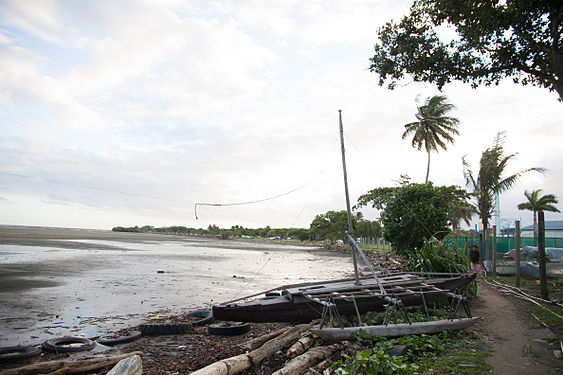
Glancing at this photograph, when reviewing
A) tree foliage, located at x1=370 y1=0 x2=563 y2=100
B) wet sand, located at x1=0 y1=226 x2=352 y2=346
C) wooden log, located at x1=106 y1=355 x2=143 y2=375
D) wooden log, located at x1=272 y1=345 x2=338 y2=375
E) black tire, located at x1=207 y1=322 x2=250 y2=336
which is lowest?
wet sand, located at x1=0 y1=226 x2=352 y2=346

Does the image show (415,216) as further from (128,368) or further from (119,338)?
(128,368)

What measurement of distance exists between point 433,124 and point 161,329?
97.7ft

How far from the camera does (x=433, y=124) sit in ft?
106

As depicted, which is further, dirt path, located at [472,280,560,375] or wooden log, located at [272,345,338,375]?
dirt path, located at [472,280,560,375]

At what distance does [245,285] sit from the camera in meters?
17.1

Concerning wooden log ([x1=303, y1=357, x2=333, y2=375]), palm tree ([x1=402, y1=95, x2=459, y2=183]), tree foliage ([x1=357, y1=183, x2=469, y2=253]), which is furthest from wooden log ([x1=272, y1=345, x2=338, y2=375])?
palm tree ([x1=402, y1=95, x2=459, y2=183])

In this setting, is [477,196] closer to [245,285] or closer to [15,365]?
[245,285]

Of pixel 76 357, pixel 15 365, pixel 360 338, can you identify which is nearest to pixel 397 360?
pixel 360 338

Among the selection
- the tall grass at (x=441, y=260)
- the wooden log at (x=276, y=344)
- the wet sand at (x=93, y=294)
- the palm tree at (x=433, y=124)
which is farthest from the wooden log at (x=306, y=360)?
the palm tree at (x=433, y=124)

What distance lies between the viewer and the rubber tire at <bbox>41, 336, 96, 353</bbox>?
7195 mm

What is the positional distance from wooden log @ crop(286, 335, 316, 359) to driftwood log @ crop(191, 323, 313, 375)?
266 mm

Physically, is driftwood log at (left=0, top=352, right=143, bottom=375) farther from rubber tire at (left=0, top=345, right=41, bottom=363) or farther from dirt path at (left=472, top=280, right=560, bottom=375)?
dirt path at (left=472, top=280, right=560, bottom=375)

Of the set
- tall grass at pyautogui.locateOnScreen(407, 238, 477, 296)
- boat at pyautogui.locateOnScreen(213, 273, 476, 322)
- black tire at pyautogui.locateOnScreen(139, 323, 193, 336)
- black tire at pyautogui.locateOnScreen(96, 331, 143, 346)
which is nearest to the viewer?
black tire at pyautogui.locateOnScreen(96, 331, 143, 346)

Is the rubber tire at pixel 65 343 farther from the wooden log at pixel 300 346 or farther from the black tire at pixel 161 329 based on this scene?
the wooden log at pixel 300 346
